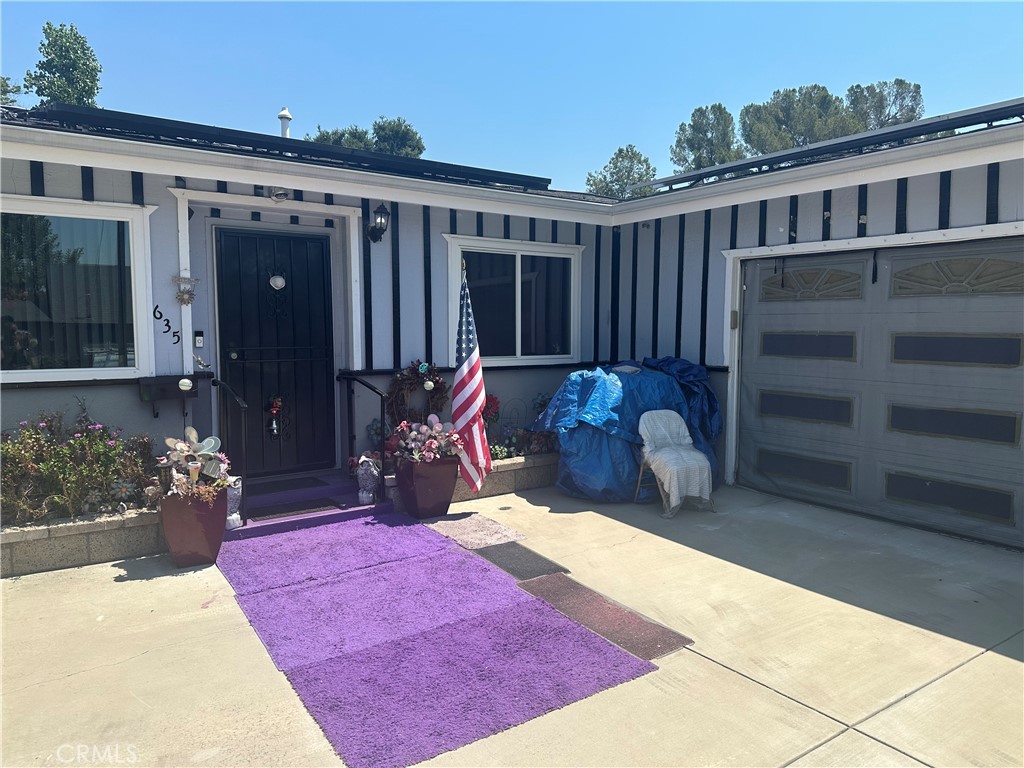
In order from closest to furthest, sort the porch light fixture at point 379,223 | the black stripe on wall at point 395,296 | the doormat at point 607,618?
the doormat at point 607,618 < the porch light fixture at point 379,223 < the black stripe on wall at point 395,296

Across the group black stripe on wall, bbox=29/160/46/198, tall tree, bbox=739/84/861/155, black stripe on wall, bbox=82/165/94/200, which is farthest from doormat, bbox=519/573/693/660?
tall tree, bbox=739/84/861/155

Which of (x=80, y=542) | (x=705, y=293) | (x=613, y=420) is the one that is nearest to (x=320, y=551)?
(x=80, y=542)

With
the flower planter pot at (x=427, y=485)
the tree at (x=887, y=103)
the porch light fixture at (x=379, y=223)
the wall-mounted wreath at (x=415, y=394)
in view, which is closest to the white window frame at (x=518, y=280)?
the wall-mounted wreath at (x=415, y=394)

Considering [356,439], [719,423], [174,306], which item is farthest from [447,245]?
[719,423]

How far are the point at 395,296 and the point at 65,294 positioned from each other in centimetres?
249

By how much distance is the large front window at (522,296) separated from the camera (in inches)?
265

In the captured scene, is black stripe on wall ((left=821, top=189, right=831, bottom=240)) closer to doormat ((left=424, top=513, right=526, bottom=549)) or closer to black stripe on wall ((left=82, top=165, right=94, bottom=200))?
doormat ((left=424, top=513, right=526, bottom=549))

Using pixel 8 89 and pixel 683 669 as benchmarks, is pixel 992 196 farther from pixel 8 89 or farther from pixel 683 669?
pixel 8 89

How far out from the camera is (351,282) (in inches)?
232

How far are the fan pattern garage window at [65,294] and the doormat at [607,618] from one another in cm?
344

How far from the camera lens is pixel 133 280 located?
4941 millimetres

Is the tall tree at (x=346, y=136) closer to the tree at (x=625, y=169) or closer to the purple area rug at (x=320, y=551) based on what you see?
the tree at (x=625, y=169)

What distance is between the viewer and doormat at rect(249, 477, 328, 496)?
5676 millimetres

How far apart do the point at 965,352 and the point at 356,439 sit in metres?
4.80
